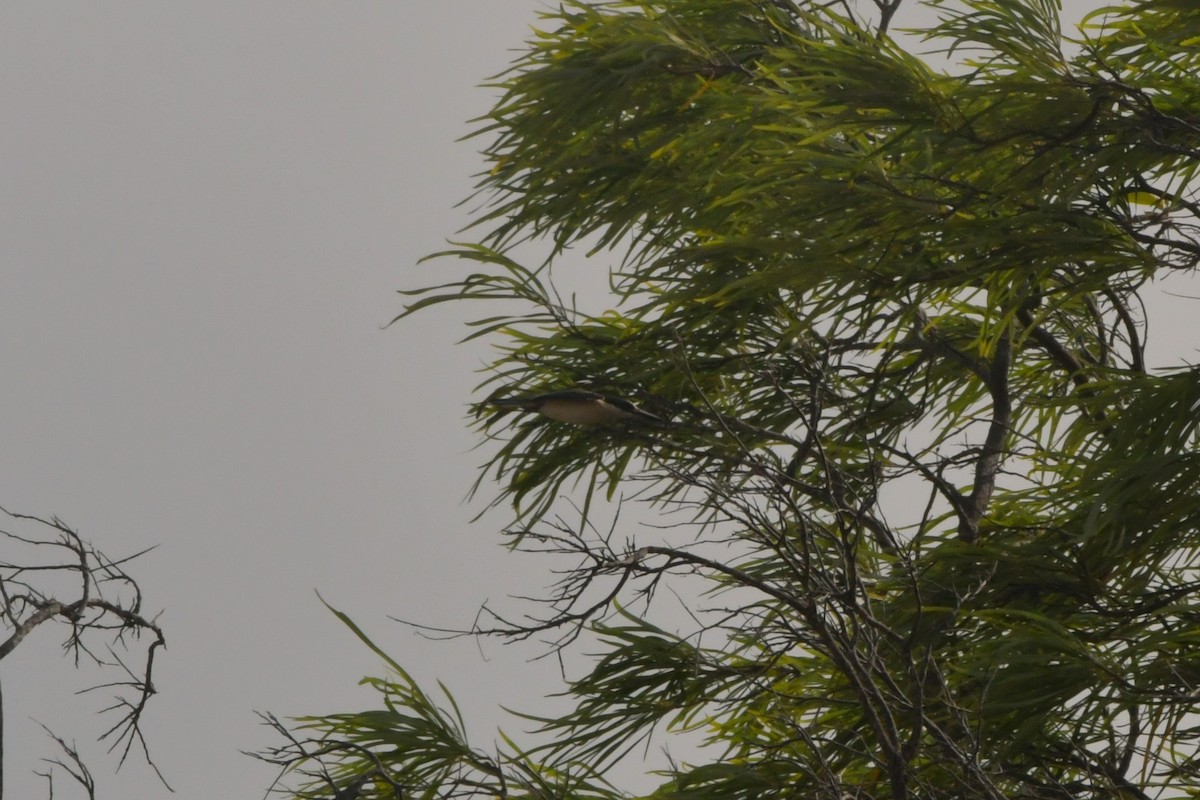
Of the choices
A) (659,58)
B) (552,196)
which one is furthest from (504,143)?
(659,58)

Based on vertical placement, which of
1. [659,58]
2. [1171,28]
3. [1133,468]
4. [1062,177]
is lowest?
[1133,468]

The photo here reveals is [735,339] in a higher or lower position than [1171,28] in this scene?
higher

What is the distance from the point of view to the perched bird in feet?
5.86

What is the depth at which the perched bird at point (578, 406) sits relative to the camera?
1.79m

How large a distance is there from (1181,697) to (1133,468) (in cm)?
35

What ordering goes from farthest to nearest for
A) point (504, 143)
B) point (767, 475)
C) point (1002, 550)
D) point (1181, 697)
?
point (504, 143) < point (1002, 550) < point (1181, 697) < point (767, 475)

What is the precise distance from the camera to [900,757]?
3.69 ft

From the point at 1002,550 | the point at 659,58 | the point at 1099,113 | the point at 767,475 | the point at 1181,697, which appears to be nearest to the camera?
the point at 767,475

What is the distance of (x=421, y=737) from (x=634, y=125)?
0.95 metres

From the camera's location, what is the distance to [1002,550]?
1.72 metres

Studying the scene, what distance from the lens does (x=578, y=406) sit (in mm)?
1834

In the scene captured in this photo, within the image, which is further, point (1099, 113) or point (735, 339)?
point (735, 339)

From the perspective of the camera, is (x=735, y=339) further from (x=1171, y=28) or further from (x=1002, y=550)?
(x=1171, y=28)

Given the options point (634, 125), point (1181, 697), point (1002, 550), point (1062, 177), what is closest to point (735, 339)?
point (634, 125)
